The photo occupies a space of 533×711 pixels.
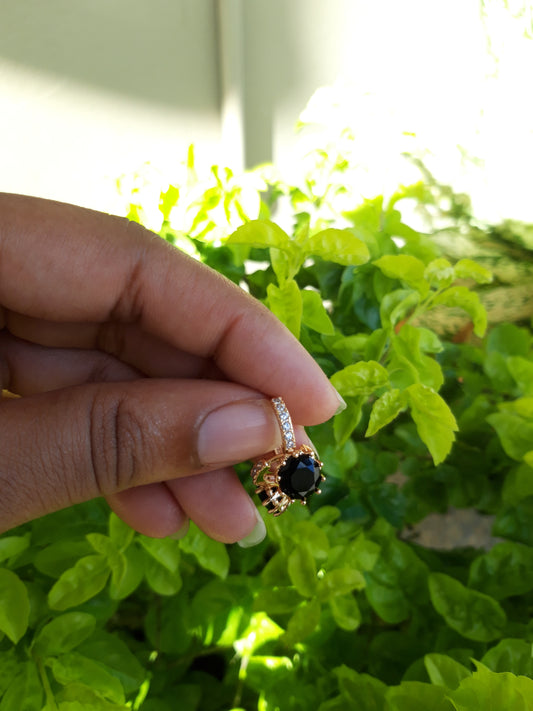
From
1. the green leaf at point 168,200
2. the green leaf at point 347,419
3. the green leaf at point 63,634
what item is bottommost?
the green leaf at point 63,634

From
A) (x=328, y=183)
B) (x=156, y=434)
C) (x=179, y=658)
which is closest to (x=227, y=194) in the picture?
(x=328, y=183)

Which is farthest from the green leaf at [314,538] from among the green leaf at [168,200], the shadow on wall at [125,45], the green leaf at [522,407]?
the shadow on wall at [125,45]

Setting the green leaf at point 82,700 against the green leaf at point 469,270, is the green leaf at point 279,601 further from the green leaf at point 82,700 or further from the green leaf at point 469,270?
the green leaf at point 469,270

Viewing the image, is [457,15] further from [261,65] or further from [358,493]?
[358,493]

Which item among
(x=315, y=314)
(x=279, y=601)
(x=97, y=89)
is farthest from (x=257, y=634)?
(x=97, y=89)

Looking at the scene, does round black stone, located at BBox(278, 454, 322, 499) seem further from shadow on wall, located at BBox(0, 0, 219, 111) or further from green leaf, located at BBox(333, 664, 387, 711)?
shadow on wall, located at BBox(0, 0, 219, 111)

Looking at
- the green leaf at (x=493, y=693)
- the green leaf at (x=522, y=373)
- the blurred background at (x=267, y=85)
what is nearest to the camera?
the green leaf at (x=493, y=693)

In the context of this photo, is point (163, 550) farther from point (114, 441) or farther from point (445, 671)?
point (445, 671)
